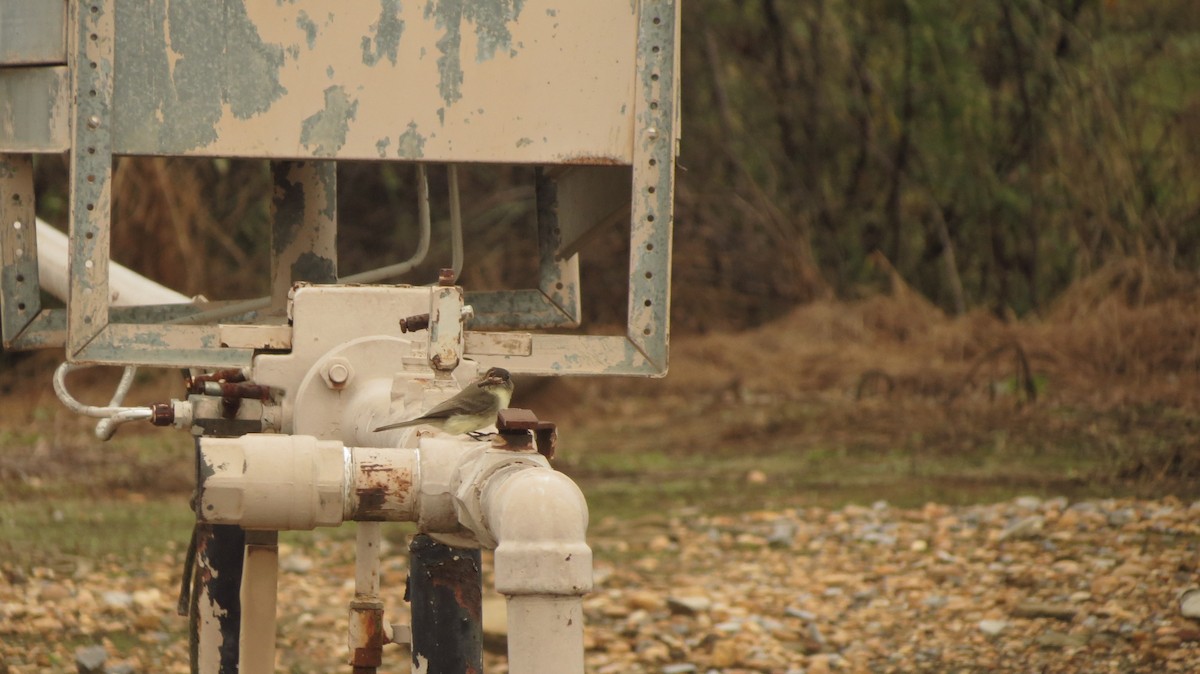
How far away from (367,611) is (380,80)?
3.14 ft

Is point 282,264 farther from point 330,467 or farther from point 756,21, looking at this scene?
point 756,21

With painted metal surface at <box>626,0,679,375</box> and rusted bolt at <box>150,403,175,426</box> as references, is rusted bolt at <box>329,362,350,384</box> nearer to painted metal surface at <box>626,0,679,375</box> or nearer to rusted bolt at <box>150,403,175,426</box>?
rusted bolt at <box>150,403,175,426</box>

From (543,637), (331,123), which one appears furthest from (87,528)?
(543,637)

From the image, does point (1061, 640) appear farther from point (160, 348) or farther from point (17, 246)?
point (17, 246)

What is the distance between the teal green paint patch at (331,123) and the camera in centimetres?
298

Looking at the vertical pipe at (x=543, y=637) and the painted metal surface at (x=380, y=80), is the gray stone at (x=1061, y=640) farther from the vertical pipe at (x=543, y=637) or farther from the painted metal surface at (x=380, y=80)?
the vertical pipe at (x=543, y=637)

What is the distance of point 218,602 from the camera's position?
3.05 metres

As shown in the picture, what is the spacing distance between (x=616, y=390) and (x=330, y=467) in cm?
646

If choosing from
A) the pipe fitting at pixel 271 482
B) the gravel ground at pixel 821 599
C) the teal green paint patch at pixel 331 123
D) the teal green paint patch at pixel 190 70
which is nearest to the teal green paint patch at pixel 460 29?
the teal green paint patch at pixel 331 123

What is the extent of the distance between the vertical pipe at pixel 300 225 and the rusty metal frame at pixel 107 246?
495 mm

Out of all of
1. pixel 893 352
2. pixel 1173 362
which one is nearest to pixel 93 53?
pixel 1173 362

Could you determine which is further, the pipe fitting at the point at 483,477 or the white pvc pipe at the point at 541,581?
the pipe fitting at the point at 483,477

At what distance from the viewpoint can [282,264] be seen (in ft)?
11.8

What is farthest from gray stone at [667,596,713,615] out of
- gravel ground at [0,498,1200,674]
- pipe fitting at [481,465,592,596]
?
pipe fitting at [481,465,592,596]
